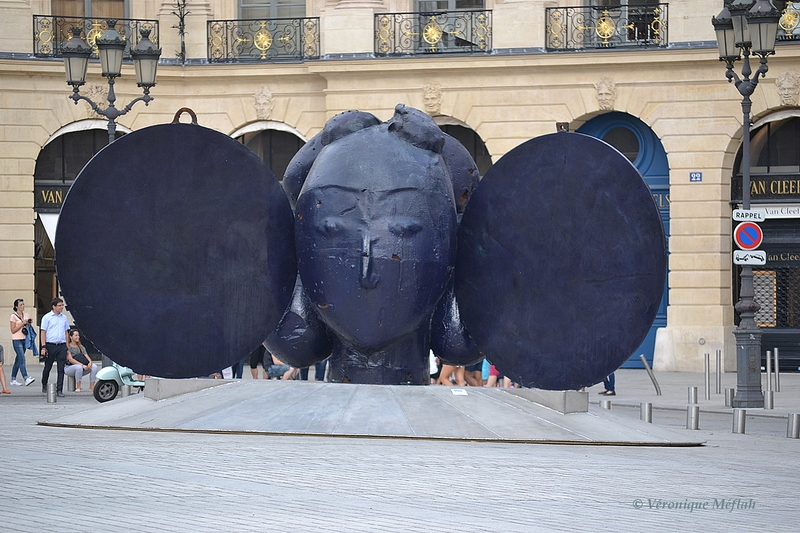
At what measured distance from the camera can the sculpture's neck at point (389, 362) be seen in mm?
11938

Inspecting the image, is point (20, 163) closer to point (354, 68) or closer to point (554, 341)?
point (354, 68)

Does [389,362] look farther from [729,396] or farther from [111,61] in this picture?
[111,61]

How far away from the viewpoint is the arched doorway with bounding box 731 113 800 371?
29.2 meters

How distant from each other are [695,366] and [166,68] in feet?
39.8

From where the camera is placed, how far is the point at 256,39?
3148 centimetres

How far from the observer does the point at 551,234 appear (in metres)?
11.6

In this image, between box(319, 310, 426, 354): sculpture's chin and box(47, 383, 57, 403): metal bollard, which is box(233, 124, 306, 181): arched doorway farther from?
box(319, 310, 426, 354): sculpture's chin

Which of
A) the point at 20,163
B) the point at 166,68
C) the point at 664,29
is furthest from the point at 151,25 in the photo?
the point at 664,29

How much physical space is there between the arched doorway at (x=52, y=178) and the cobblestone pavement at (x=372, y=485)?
19801mm

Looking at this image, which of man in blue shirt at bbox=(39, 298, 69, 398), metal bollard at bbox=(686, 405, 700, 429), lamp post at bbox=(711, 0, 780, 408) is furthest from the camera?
man in blue shirt at bbox=(39, 298, 69, 398)

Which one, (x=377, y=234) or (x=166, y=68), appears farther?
(x=166, y=68)

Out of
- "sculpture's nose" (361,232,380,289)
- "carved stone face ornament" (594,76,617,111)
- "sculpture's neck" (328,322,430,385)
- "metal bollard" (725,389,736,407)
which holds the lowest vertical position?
"metal bollard" (725,389,736,407)

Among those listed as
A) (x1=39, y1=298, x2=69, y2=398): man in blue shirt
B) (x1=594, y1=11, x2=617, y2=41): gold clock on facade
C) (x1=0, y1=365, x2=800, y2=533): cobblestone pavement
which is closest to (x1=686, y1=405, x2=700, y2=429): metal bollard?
(x1=0, y1=365, x2=800, y2=533): cobblestone pavement

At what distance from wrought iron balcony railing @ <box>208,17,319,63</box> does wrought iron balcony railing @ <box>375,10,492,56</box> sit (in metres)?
1.74
